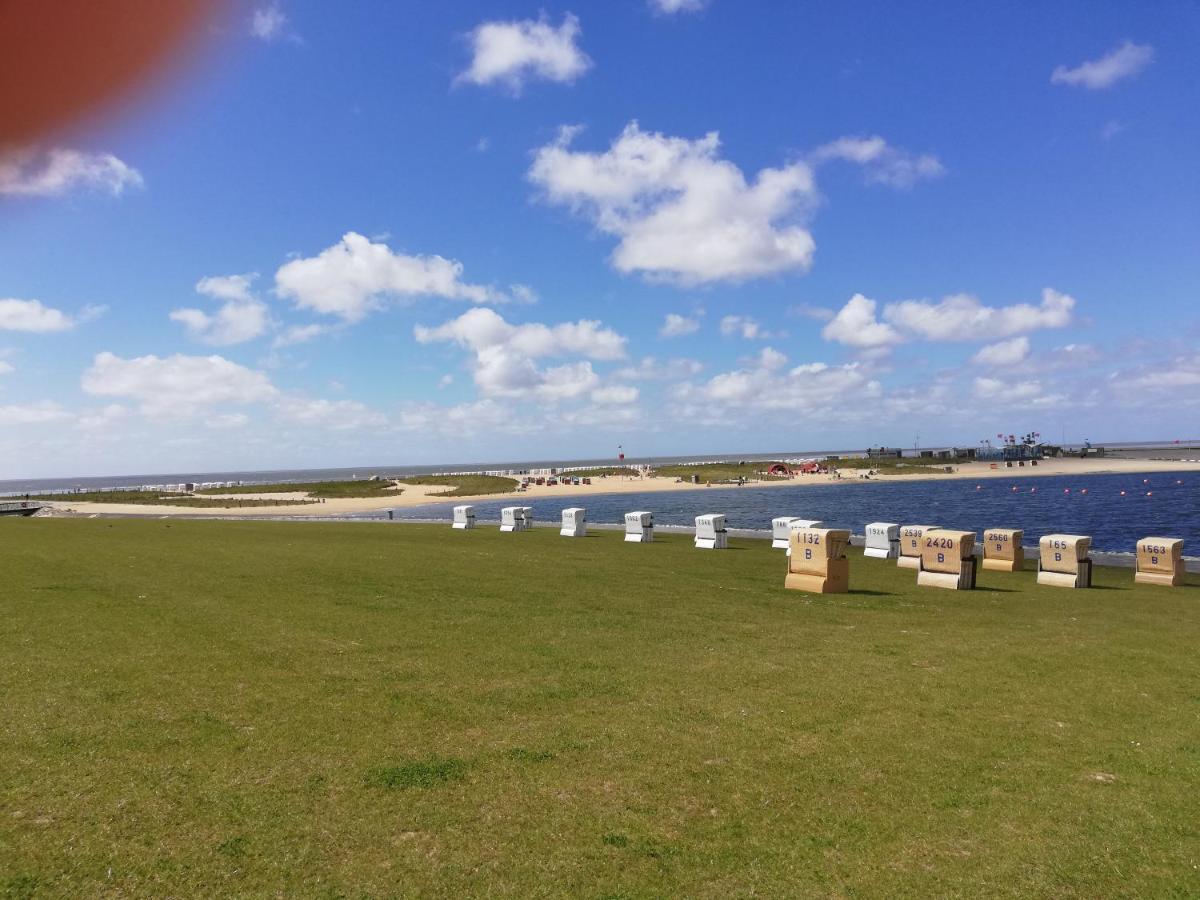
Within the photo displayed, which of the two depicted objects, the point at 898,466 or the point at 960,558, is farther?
the point at 898,466

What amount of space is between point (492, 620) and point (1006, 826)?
29.3ft

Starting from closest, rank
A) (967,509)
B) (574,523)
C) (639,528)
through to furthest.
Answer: (639,528) → (574,523) → (967,509)

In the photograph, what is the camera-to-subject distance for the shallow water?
44184 mm

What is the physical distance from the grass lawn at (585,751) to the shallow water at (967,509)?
102 ft

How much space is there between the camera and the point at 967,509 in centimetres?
6041

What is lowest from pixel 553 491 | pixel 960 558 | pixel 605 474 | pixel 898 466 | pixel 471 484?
pixel 553 491

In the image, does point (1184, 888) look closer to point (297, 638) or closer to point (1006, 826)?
point (1006, 826)

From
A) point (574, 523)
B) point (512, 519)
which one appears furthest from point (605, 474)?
point (574, 523)

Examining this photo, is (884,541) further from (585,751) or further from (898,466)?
(898,466)

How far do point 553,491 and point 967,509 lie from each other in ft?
171

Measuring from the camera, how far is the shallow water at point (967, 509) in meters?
44.2

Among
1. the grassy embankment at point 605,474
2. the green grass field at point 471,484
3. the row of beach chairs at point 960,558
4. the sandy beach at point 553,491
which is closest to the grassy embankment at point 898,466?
the sandy beach at point 553,491

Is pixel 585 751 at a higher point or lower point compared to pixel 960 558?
lower

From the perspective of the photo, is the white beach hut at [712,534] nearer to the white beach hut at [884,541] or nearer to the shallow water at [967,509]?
the white beach hut at [884,541]
